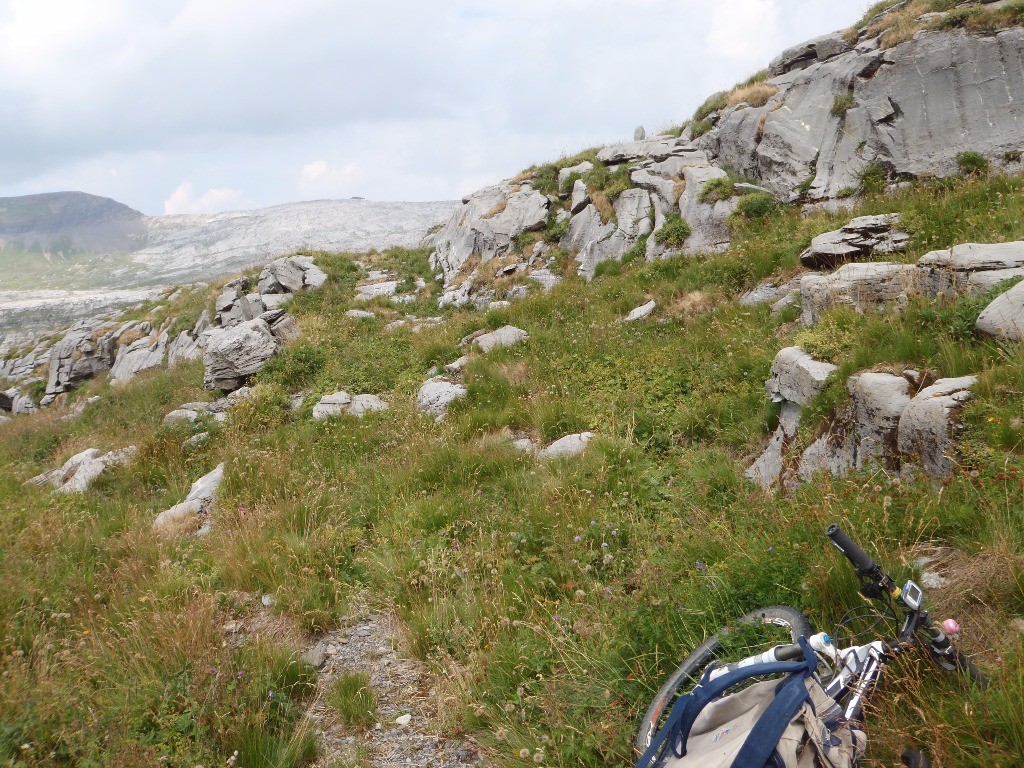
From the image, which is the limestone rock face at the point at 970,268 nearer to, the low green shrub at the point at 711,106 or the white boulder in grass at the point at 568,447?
the white boulder in grass at the point at 568,447

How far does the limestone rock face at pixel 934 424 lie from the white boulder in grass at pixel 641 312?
6.83 meters

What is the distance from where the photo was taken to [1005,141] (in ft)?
37.1

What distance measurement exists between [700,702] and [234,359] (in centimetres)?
1350

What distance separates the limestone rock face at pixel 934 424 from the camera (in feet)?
13.1

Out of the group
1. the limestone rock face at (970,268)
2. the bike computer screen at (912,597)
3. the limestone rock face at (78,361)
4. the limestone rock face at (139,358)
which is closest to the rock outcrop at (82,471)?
the bike computer screen at (912,597)

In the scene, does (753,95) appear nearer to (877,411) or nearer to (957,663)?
(877,411)

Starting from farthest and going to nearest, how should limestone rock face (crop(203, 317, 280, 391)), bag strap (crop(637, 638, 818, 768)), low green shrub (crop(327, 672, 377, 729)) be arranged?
1. limestone rock face (crop(203, 317, 280, 391))
2. low green shrub (crop(327, 672, 377, 729))
3. bag strap (crop(637, 638, 818, 768))

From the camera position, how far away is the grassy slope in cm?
311

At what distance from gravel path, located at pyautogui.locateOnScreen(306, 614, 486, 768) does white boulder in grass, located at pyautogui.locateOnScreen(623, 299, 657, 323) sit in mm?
8070

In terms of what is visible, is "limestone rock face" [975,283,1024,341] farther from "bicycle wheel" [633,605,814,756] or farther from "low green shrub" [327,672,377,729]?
"low green shrub" [327,672,377,729]

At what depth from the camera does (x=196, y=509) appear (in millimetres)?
7355

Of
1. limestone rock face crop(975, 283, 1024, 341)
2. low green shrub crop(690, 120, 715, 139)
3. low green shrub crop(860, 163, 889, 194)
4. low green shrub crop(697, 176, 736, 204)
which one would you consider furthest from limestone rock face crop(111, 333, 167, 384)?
limestone rock face crop(975, 283, 1024, 341)

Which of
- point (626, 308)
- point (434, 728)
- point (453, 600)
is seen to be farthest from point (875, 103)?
point (434, 728)

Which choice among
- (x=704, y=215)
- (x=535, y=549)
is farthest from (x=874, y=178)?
(x=535, y=549)
